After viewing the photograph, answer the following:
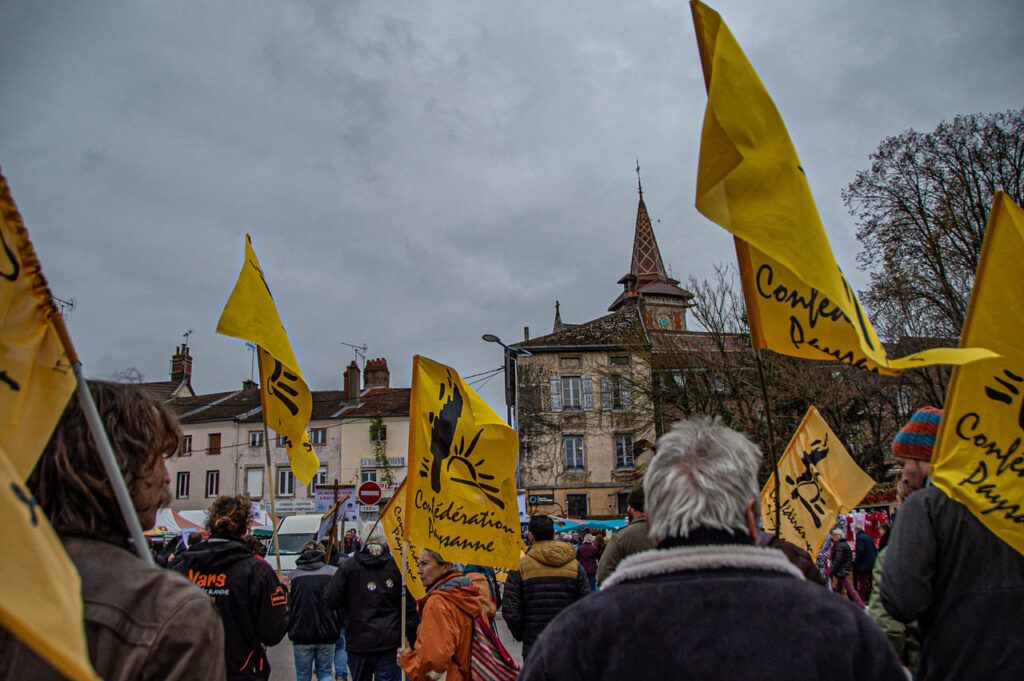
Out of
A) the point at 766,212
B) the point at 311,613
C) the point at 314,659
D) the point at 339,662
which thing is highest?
the point at 766,212

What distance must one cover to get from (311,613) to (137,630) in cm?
722

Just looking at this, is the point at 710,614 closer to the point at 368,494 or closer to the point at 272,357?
the point at 272,357

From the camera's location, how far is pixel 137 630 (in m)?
1.75

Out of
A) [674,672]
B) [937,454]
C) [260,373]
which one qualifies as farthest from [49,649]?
[260,373]

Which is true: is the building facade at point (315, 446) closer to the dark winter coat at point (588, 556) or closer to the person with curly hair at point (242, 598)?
the dark winter coat at point (588, 556)

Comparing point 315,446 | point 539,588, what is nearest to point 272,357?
point 539,588

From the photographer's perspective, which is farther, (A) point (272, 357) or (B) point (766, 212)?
(A) point (272, 357)

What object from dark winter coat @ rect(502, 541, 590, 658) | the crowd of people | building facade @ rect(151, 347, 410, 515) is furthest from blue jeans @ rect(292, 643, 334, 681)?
building facade @ rect(151, 347, 410, 515)

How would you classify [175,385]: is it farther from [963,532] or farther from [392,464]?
[963,532]

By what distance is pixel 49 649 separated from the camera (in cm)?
136

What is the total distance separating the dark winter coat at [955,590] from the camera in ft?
10.0

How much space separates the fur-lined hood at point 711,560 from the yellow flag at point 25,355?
4.88 feet

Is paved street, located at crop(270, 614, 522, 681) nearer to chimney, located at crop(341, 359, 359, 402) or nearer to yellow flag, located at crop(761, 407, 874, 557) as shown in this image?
yellow flag, located at crop(761, 407, 874, 557)

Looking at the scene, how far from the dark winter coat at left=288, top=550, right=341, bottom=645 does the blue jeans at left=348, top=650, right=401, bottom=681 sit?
1058mm
